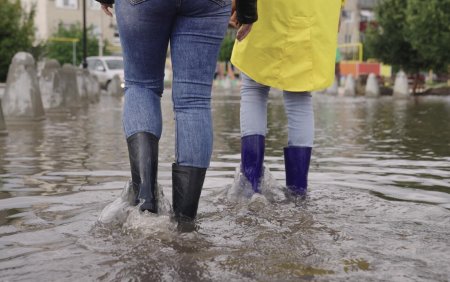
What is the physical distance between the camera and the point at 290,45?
4.11 m

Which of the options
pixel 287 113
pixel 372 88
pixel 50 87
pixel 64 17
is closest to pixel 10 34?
pixel 50 87

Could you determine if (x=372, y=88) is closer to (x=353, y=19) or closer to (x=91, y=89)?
(x=91, y=89)

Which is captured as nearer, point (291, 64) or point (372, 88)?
point (291, 64)

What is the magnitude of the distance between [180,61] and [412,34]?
87.5 ft

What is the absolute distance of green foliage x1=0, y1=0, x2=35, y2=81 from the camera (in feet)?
76.0

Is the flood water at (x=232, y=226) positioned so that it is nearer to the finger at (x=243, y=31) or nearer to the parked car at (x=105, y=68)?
the finger at (x=243, y=31)

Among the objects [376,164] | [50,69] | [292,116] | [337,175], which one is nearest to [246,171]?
[292,116]

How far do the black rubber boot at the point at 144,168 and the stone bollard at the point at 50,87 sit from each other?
36.9 feet

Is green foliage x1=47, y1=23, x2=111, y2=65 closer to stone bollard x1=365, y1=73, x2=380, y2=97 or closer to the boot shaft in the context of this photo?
stone bollard x1=365, y1=73, x2=380, y2=97

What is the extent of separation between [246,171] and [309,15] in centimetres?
91

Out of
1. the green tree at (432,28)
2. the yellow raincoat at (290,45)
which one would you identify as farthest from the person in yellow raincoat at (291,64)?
the green tree at (432,28)

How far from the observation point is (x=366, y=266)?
8.52ft

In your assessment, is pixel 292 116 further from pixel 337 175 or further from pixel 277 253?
pixel 277 253

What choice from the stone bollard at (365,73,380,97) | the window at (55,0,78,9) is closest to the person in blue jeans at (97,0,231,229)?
the stone bollard at (365,73,380,97)
